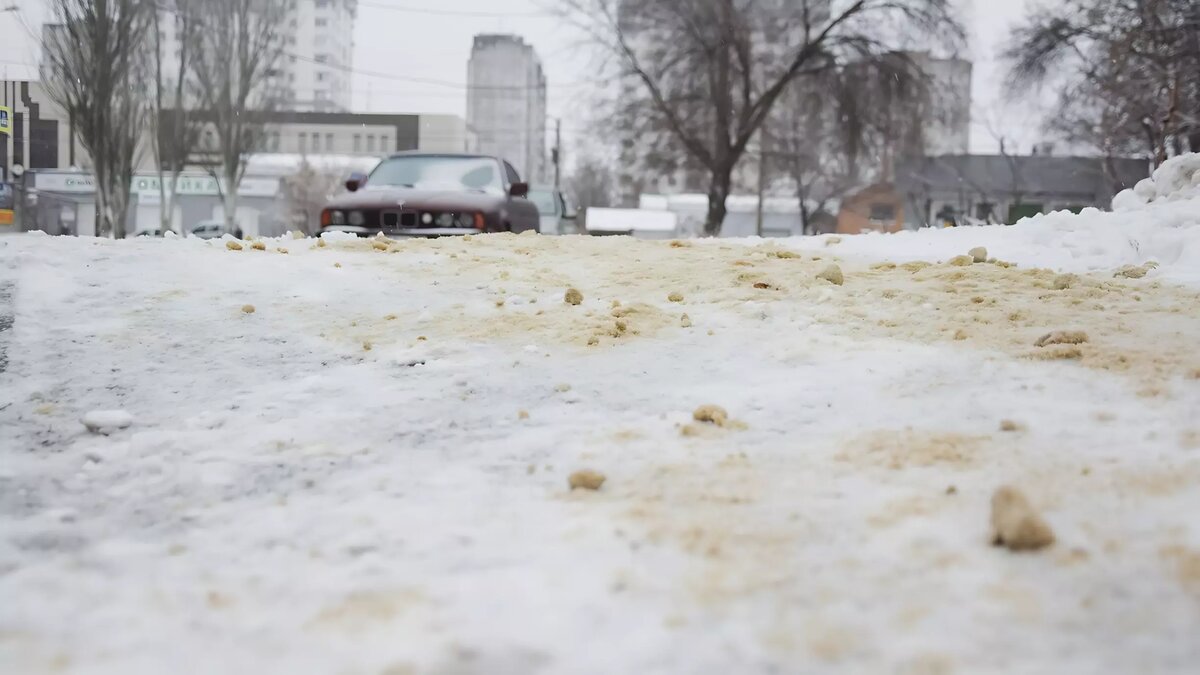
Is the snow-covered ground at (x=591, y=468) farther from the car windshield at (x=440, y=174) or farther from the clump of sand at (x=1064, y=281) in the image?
the car windshield at (x=440, y=174)

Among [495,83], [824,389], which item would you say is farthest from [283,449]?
[495,83]

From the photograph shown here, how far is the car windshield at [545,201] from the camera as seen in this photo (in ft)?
57.9

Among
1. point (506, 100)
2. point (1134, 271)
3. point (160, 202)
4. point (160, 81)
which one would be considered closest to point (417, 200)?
point (1134, 271)

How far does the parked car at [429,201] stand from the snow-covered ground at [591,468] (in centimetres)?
342

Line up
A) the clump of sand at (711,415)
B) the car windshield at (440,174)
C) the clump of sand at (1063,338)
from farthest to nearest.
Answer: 1. the car windshield at (440,174)
2. the clump of sand at (1063,338)
3. the clump of sand at (711,415)

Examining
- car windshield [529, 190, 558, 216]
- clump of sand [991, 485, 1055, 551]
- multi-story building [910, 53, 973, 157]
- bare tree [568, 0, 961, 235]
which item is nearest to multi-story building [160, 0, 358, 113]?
bare tree [568, 0, 961, 235]

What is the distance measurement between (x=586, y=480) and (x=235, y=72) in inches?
1036

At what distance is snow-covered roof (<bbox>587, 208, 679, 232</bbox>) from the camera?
1861 inches

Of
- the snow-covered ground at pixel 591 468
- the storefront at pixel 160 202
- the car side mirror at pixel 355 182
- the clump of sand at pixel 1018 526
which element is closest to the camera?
the snow-covered ground at pixel 591 468

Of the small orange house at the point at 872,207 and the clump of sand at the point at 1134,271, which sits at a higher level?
the small orange house at the point at 872,207

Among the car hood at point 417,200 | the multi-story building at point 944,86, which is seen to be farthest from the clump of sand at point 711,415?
the multi-story building at point 944,86

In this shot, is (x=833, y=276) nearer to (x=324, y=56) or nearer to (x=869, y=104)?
(x=869, y=104)

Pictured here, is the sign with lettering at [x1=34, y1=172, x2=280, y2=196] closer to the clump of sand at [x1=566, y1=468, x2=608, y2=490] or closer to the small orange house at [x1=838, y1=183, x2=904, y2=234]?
the clump of sand at [x1=566, y1=468, x2=608, y2=490]

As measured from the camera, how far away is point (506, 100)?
277 feet
